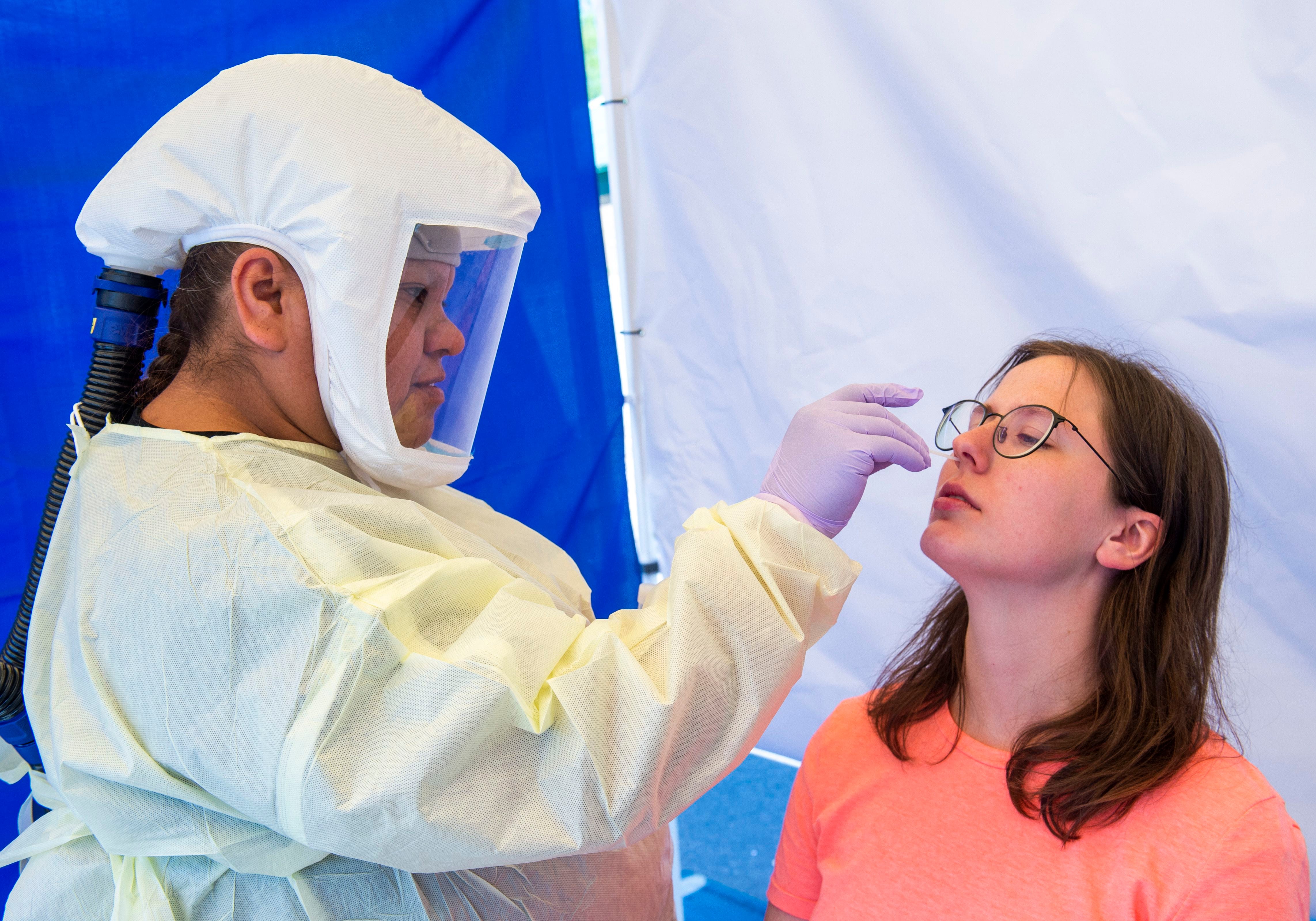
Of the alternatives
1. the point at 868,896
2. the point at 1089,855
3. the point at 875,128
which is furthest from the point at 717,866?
the point at 875,128

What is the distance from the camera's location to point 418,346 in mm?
1253

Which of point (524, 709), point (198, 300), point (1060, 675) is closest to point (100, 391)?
point (198, 300)

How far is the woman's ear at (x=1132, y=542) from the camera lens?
128 cm

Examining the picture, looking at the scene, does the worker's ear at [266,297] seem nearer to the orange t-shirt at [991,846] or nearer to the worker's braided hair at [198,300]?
the worker's braided hair at [198,300]

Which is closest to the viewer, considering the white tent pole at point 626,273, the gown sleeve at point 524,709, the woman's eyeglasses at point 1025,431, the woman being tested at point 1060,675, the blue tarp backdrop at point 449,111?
the gown sleeve at point 524,709

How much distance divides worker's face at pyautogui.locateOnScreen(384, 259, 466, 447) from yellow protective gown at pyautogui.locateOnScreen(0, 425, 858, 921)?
0.15 metres

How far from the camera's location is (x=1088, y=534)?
1287 mm

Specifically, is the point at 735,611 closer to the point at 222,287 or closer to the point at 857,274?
the point at 222,287

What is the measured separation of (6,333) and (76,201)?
250 mm

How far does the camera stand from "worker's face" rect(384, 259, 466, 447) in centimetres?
122

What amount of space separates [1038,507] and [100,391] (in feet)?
4.02

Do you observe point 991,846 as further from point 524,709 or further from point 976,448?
point 524,709

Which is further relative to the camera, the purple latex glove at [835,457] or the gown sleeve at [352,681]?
the purple latex glove at [835,457]

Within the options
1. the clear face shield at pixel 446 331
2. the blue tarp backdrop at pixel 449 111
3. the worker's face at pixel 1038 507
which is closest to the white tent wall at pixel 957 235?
the blue tarp backdrop at pixel 449 111
